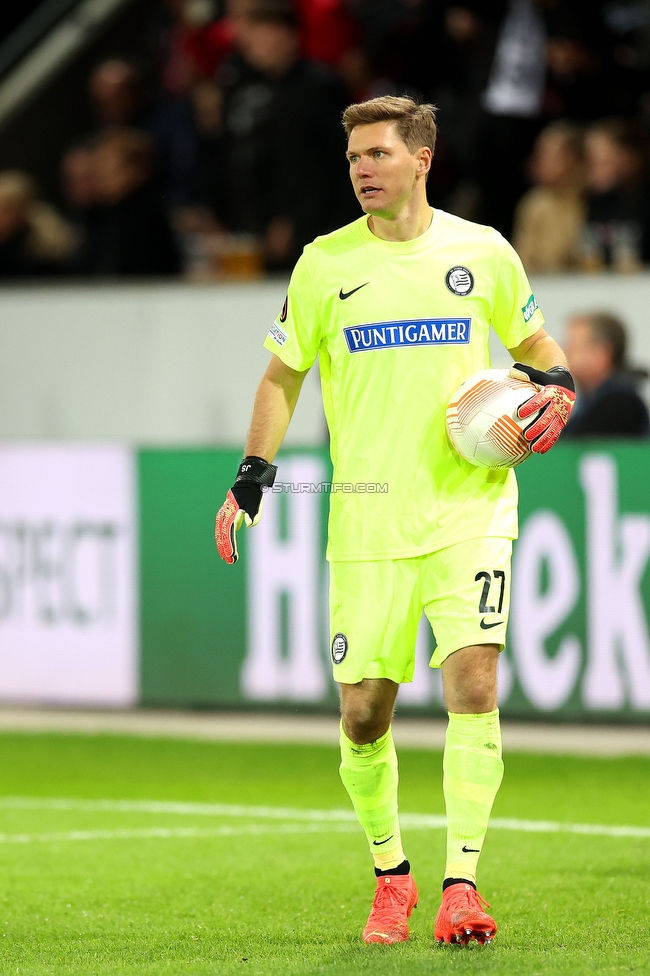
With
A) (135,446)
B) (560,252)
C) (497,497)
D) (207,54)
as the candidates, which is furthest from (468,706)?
(207,54)

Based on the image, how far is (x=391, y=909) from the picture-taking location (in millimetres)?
4973

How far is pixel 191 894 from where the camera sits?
5840 mm

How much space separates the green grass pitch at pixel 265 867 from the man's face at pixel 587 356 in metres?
2.54

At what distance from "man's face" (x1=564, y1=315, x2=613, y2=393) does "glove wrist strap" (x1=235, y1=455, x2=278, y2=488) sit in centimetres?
552

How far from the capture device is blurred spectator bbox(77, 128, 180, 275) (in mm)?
13477

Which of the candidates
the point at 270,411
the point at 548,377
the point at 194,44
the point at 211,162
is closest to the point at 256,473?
the point at 270,411

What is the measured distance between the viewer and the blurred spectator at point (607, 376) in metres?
10.3

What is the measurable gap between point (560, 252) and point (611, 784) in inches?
178

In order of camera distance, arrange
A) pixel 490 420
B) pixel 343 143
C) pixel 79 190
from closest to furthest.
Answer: pixel 490 420, pixel 343 143, pixel 79 190

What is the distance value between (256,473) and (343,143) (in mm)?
7381

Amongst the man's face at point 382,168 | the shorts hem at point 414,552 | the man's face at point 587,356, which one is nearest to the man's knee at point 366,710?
the shorts hem at point 414,552

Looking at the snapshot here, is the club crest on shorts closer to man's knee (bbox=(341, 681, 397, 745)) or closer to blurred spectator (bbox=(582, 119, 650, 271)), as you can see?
man's knee (bbox=(341, 681, 397, 745))

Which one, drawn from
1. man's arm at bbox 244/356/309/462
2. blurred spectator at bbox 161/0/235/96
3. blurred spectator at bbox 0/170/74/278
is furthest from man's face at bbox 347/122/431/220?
blurred spectator at bbox 161/0/235/96

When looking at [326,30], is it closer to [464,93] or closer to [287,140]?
[464,93]
